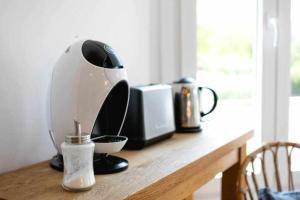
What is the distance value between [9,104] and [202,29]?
1187 millimetres

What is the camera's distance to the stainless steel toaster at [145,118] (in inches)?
46.9

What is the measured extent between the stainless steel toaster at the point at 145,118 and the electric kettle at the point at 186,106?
6.3 inches

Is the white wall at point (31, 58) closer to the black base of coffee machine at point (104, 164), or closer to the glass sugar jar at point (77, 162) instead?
the black base of coffee machine at point (104, 164)

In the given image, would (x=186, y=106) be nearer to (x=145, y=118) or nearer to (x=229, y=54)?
(x=145, y=118)

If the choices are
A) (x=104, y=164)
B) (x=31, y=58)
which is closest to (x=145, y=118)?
(x=104, y=164)

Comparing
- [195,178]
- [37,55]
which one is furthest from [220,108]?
[37,55]

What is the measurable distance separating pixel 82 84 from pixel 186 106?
621 mm

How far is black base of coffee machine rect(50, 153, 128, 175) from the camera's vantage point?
3.11 ft

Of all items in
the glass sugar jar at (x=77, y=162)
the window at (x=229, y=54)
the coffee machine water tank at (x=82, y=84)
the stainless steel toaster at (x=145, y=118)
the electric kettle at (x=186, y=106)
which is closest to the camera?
the glass sugar jar at (x=77, y=162)

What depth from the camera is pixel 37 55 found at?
1.11 metres

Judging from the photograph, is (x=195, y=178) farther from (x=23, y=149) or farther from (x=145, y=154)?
(x=23, y=149)

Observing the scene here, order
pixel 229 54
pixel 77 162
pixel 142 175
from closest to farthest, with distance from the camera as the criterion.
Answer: pixel 77 162
pixel 142 175
pixel 229 54

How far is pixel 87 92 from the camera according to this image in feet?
3.06

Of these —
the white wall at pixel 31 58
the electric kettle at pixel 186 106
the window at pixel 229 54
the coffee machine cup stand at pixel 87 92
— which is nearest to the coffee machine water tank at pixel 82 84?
the coffee machine cup stand at pixel 87 92
